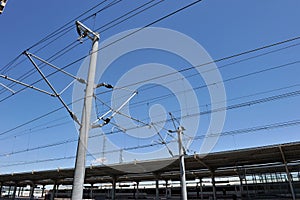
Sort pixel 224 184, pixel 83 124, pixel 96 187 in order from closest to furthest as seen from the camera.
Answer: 1. pixel 83 124
2. pixel 224 184
3. pixel 96 187

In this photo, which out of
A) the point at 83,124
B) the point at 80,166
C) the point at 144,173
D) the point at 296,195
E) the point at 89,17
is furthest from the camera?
the point at 144,173

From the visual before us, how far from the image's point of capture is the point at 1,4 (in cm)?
505

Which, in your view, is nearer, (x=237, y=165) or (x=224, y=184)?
(x=237, y=165)

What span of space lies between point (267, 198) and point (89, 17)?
19.3 m

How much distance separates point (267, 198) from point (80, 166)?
1803 centimetres

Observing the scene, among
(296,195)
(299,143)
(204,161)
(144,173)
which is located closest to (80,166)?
(299,143)

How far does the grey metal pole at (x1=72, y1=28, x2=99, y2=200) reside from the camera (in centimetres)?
552

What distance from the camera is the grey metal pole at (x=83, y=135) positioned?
5.52m

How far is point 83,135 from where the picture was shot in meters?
5.91

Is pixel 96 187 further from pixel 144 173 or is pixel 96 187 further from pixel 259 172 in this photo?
pixel 259 172

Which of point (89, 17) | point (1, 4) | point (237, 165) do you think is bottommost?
point (237, 165)

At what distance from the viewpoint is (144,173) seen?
89.2 ft

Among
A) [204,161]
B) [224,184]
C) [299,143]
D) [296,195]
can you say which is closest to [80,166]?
[299,143]

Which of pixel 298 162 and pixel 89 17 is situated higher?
pixel 89 17
